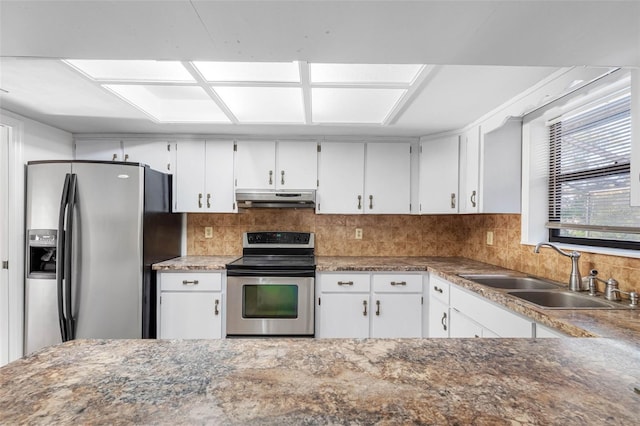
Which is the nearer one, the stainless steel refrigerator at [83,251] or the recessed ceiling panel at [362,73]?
the recessed ceiling panel at [362,73]

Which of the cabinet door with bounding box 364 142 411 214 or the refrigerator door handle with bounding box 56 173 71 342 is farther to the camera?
the cabinet door with bounding box 364 142 411 214

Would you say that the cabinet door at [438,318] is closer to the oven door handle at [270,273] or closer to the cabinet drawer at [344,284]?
the cabinet drawer at [344,284]

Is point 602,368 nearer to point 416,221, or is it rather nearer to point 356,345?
point 356,345

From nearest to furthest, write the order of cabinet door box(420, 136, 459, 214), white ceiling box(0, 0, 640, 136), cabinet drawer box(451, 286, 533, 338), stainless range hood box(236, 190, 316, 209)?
white ceiling box(0, 0, 640, 136), cabinet drawer box(451, 286, 533, 338), cabinet door box(420, 136, 459, 214), stainless range hood box(236, 190, 316, 209)

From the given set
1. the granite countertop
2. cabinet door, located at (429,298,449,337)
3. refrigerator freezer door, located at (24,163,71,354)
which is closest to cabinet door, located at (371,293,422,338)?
cabinet door, located at (429,298,449,337)

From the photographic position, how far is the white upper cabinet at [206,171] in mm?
2922

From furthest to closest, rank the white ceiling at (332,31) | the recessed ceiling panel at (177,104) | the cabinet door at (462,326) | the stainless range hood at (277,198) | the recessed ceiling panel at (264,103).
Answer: the stainless range hood at (277,198), the recessed ceiling panel at (177,104), the recessed ceiling panel at (264,103), the cabinet door at (462,326), the white ceiling at (332,31)

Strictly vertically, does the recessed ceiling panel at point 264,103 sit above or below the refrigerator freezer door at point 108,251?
above

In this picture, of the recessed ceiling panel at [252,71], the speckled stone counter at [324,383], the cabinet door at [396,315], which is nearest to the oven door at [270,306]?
the cabinet door at [396,315]

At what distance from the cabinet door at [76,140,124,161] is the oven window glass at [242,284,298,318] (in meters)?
1.85

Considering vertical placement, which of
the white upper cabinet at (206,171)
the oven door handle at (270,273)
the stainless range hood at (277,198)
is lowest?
the oven door handle at (270,273)

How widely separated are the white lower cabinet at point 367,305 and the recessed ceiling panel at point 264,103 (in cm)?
138

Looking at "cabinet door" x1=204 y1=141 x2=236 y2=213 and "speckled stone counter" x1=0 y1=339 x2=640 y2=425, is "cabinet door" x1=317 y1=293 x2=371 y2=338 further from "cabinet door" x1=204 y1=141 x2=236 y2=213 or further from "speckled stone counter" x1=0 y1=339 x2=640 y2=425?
"speckled stone counter" x1=0 y1=339 x2=640 y2=425

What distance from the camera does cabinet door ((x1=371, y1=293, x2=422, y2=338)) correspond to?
2646mm
